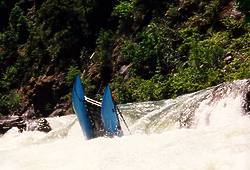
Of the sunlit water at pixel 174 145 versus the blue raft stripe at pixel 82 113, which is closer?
the sunlit water at pixel 174 145

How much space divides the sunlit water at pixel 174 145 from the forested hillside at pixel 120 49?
2.97 meters

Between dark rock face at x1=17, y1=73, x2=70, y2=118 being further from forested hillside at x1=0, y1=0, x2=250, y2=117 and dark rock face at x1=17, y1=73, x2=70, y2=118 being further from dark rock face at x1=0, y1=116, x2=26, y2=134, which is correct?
dark rock face at x1=0, y1=116, x2=26, y2=134

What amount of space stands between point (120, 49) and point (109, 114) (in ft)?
26.0

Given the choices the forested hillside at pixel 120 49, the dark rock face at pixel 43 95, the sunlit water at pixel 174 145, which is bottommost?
the dark rock face at pixel 43 95

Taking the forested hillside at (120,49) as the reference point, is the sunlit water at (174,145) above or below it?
below

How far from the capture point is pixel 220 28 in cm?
1612

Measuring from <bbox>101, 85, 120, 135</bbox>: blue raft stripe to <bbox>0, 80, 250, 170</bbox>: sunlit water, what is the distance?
1.49 ft

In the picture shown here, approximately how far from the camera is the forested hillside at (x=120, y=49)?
1501 centimetres

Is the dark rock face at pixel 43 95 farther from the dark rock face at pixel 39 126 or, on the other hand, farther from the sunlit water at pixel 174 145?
the sunlit water at pixel 174 145

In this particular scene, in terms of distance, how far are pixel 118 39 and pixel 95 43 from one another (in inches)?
64.7

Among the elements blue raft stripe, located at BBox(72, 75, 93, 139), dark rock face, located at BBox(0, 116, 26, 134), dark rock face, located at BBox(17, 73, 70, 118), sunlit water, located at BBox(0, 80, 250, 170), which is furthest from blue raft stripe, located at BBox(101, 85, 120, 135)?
dark rock face, located at BBox(17, 73, 70, 118)

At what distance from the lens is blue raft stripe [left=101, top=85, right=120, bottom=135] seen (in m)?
11.3

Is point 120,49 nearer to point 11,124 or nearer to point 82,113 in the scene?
point 11,124

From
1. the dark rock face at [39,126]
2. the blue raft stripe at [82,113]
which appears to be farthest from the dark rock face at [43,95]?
the blue raft stripe at [82,113]
